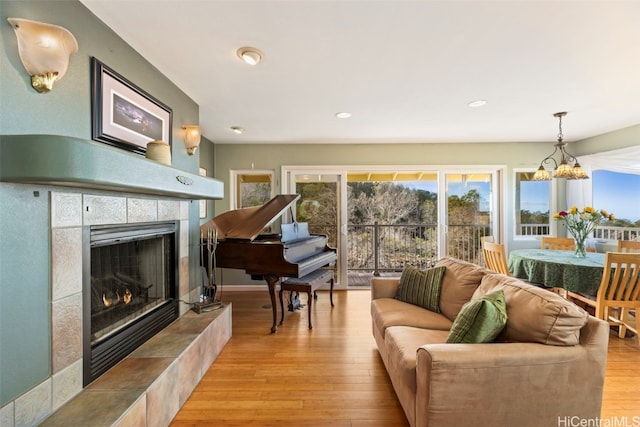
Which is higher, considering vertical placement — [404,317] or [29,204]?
[29,204]

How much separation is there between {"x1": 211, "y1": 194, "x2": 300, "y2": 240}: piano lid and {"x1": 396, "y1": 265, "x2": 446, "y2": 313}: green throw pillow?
1.57 metres

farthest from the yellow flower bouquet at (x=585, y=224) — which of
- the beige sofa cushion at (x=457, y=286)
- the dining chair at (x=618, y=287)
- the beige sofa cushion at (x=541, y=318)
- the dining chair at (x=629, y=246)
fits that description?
the beige sofa cushion at (x=541, y=318)

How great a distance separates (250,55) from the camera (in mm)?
2006

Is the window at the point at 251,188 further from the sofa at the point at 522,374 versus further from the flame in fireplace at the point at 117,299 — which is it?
the sofa at the point at 522,374

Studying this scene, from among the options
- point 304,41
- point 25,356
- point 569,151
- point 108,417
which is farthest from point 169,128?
point 569,151

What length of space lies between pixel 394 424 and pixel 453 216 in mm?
3827

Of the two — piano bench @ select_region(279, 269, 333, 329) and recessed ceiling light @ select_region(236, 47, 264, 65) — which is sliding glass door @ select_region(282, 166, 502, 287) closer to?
piano bench @ select_region(279, 269, 333, 329)

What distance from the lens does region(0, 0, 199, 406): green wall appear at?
118 centimetres

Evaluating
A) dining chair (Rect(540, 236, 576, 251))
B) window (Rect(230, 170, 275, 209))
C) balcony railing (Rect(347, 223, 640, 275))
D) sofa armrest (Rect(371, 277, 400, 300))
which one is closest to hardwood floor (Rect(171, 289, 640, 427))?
sofa armrest (Rect(371, 277, 400, 300))

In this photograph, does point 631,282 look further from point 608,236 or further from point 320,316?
point 320,316

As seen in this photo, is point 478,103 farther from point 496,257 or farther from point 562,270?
point 562,270

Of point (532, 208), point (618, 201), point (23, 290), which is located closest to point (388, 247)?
point (532, 208)

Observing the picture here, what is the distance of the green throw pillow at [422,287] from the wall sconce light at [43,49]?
2747 millimetres

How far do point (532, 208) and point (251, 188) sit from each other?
4.75 meters
